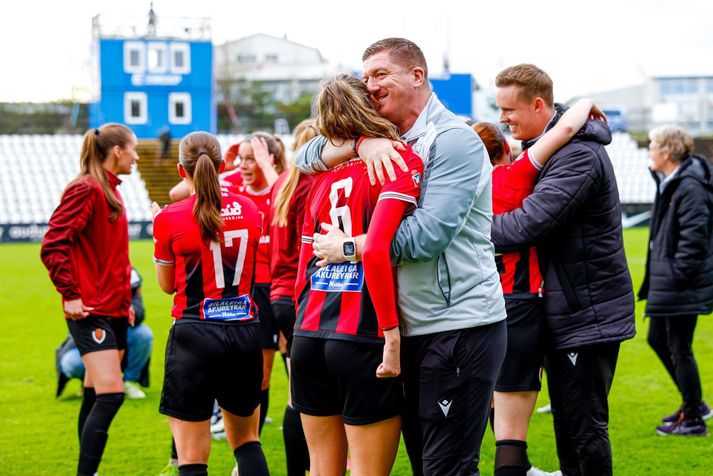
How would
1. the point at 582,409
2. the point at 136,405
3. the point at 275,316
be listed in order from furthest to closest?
the point at 136,405 < the point at 275,316 < the point at 582,409

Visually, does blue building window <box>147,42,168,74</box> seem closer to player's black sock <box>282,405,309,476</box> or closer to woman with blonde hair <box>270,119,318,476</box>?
woman with blonde hair <box>270,119,318,476</box>

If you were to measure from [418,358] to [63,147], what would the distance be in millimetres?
38160

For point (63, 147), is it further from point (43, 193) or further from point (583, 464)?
point (583, 464)

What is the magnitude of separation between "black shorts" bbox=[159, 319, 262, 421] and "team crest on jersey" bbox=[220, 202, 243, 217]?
Result: 57 cm

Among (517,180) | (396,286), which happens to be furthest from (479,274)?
(517,180)

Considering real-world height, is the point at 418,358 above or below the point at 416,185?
below

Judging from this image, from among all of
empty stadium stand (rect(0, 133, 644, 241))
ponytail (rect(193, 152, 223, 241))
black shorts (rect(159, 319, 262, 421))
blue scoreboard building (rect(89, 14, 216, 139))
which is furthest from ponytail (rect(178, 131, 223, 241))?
blue scoreboard building (rect(89, 14, 216, 139))

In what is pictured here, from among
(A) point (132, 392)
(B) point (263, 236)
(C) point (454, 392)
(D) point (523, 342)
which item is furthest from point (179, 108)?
(C) point (454, 392)

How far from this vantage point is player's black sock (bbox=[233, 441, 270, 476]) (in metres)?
4.50

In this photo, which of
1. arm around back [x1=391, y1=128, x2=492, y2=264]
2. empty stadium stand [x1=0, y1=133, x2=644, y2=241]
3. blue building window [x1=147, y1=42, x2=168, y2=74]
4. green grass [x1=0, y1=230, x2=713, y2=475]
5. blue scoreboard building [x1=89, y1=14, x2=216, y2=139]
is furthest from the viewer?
blue building window [x1=147, y1=42, x2=168, y2=74]

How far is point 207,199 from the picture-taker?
173 inches

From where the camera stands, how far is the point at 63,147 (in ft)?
127

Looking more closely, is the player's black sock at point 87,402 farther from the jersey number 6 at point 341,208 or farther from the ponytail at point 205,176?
the jersey number 6 at point 341,208

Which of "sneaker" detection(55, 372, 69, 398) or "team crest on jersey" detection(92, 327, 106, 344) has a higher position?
"team crest on jersey" detection(92, 327, 106, 344)
